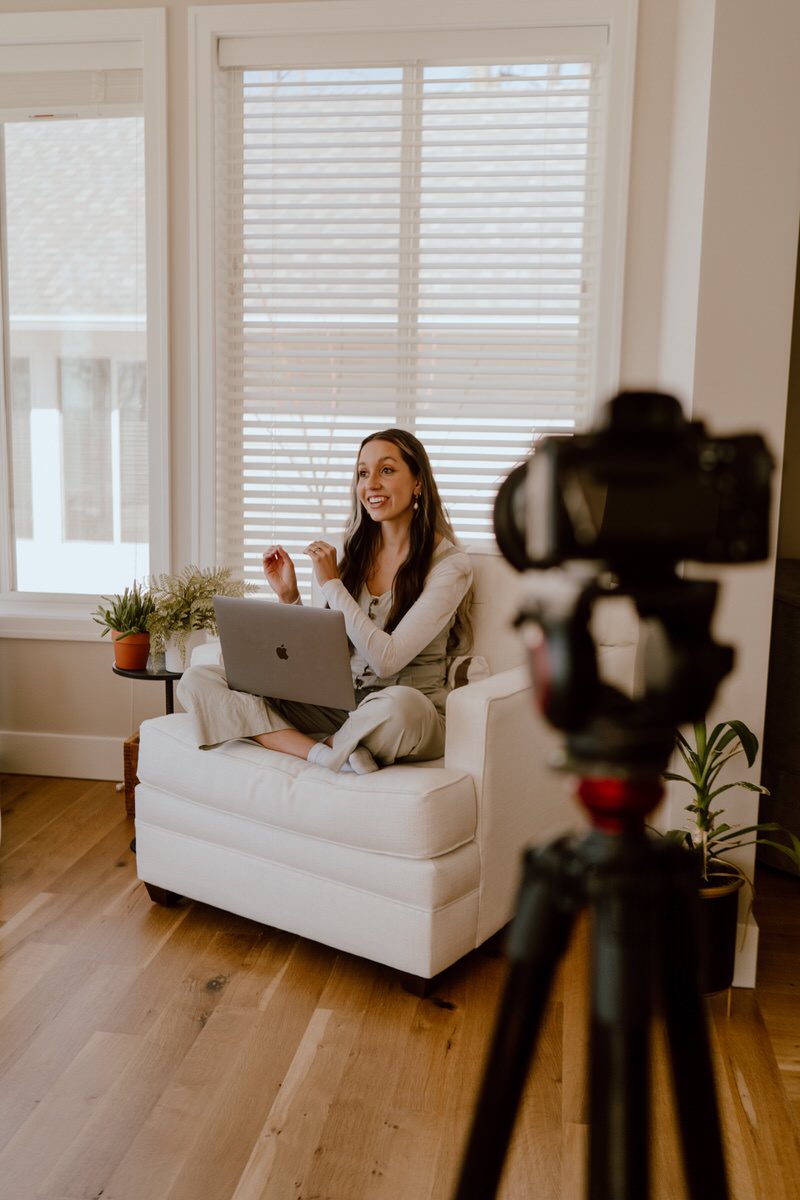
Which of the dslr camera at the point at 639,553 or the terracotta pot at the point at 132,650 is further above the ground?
the dslr camera at the point at 639,553

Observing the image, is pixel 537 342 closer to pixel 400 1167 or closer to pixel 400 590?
pixel 400 590

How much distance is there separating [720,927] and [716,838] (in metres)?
0.18

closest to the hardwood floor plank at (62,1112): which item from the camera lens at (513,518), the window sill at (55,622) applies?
the camera lens at (513,518)

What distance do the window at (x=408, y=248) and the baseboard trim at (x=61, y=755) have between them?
85cm

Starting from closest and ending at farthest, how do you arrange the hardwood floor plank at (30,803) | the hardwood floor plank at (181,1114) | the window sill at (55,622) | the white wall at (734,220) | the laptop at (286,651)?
the hardwood floor plank at (181,1114)
the white wall at (734,220)
the laptop at (286,651)
the hardwood floor plank at (30,803)
the window sill at (55,622)

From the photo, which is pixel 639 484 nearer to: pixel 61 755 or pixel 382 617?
pixel 382 617

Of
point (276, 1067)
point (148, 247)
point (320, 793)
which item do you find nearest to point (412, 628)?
point (320, 793)

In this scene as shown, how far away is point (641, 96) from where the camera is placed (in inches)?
115

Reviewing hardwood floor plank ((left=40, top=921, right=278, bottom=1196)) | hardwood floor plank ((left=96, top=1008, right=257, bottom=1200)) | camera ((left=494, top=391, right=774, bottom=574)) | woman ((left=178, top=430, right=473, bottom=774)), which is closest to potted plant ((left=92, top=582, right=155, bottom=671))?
woman ((left=178, top=430, right=473, bottom=774))

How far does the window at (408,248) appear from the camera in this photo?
3.02 meters

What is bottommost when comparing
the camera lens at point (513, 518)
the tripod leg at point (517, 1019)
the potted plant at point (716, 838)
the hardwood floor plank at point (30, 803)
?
the hardwood floor plank at point (30, 803)

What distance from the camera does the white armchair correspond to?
2045 mm

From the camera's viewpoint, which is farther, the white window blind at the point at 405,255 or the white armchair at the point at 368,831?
the white window blind at the point at 405,255

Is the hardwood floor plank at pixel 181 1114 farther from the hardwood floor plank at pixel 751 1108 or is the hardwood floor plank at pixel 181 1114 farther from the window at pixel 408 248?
the window at pixel 408 248
